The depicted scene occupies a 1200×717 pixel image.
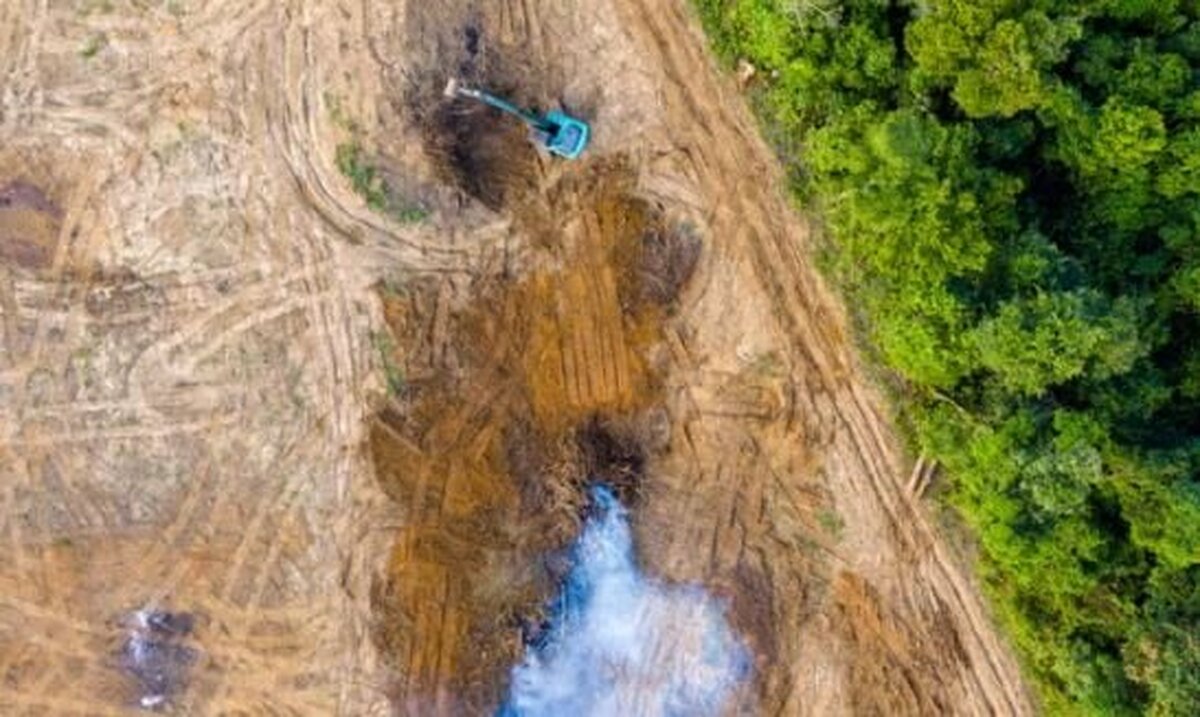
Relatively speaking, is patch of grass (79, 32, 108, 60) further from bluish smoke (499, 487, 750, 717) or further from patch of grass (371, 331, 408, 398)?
bluish smoke (499, 487, 750, 717)

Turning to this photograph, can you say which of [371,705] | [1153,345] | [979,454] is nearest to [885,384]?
[979,454]

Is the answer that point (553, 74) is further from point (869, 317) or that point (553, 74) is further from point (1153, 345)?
point (1153, 345)

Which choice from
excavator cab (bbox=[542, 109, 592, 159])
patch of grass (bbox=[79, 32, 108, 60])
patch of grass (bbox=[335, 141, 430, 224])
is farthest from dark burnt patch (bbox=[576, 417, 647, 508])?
patch of grass (bbox=[79, 32, 108, 60])

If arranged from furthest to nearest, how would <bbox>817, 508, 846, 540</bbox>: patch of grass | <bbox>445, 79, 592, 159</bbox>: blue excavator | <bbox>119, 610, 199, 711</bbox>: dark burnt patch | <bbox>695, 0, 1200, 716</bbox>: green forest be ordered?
<bbox>817, 508, 846, 540</bbox>: patch of grass < <bbox>445, 79, 592, 159</bbox>: blue excavator < <bbox>119, 610, 199, 711</bbox>: dark burnt patch < <bbox>695, 0, 1200, 716</bbox>: green forest

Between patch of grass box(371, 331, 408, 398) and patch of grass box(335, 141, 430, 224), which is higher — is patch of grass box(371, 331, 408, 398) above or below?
below

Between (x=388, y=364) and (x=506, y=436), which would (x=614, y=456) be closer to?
(x=506, y=436)

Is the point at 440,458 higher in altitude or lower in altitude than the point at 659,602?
higher
